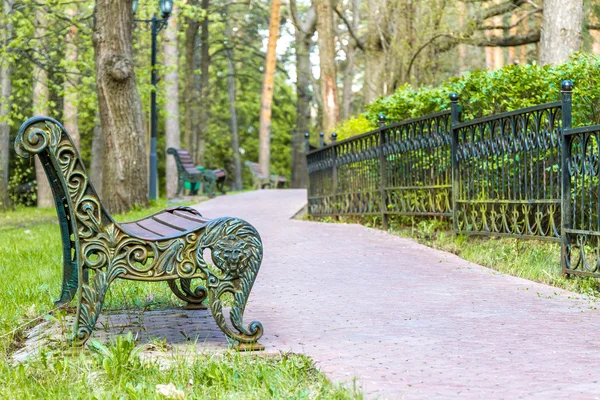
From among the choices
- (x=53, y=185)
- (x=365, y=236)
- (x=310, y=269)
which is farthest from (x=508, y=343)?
(x=365, y=236)

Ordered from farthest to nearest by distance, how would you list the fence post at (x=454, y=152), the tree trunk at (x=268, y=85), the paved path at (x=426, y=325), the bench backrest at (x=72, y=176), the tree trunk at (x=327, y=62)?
the tree trunk at (x=268, y=85) < the tree trunk at (x=327, y=62) < the fence post at (x=454, y=152) < the bench backrest at (x=72, y=176) < the paved path at (x=426, y=325)

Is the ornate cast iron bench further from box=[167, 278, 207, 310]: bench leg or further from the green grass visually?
box=[167, 278, 207, 310]: bench leg

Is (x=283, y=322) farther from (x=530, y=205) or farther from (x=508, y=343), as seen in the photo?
(x=530, y=205)

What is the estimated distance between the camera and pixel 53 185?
554 cm

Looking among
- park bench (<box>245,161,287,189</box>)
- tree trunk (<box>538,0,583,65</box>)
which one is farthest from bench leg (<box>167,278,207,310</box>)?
park bench (<box>245,161,287,189</box>)

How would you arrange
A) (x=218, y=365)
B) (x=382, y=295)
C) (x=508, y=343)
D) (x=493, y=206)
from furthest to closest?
(x=493, y=206) < (x=382, y=295) < (x=508, y=343) < (x=218, y=365)

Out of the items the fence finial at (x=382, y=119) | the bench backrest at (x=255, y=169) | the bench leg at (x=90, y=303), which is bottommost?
the bench leg at (x=90, y=303)

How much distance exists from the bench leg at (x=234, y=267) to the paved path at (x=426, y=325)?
8.0 inches

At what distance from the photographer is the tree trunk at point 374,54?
63.4 feet

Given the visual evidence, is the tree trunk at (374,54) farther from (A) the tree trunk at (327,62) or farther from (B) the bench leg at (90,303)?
(B) the bench leg at (90,303)

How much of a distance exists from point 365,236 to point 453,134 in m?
1.99

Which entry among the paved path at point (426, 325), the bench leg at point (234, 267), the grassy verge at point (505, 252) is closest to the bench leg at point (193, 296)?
the paved path at point (426, 325)

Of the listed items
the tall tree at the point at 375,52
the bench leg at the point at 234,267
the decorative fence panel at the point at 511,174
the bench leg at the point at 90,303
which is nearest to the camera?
the bench leg at the point at 90,303

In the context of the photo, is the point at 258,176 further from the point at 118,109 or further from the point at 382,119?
the point at 382,119
